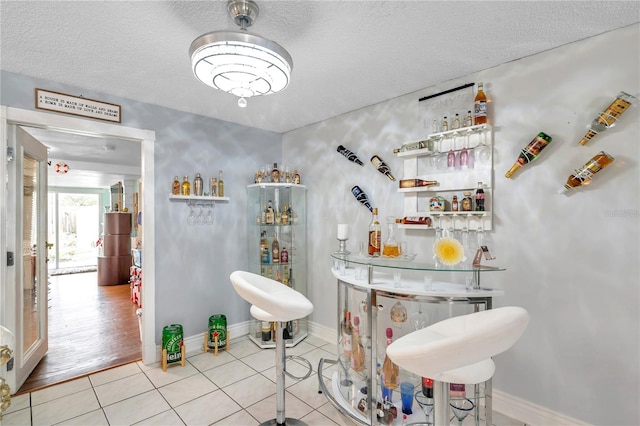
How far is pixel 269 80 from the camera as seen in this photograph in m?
1.71

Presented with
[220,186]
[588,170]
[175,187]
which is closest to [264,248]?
[220,186]

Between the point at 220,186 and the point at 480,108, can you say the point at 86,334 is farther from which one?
the point at 480,108

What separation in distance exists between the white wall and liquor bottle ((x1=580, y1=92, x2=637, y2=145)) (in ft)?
0.15

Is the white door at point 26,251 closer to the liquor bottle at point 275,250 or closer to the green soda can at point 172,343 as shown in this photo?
the green soda can at point 172,343

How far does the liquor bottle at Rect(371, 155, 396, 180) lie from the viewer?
2.87 metres

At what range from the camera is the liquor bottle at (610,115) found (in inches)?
69.4

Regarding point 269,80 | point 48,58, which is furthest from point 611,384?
point 48,58

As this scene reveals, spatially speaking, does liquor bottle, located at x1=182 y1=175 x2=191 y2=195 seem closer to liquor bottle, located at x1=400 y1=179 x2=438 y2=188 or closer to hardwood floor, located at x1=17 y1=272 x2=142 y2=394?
hardwood floor, located at x1=17 y1=272 x2=142 y2=394

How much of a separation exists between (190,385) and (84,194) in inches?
328

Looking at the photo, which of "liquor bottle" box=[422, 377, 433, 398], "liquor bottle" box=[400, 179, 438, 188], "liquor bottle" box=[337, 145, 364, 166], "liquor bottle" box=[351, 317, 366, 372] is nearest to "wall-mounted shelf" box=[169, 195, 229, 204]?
"liquor bottle" box=[337, 145, 364, 166]

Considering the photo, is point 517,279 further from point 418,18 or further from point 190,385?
point 190,385

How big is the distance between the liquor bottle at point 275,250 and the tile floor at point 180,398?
1.01 metres

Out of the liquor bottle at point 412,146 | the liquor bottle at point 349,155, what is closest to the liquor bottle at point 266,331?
the liquor bottle at point 349,155

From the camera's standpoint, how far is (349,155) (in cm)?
318
